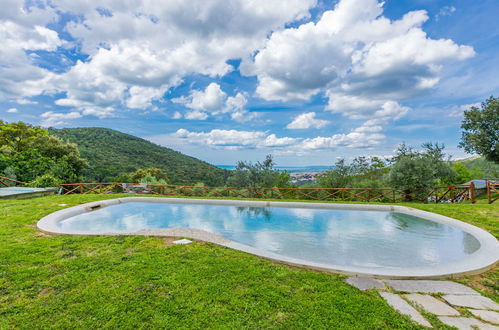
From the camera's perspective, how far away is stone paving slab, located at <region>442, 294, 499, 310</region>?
7.91 feet

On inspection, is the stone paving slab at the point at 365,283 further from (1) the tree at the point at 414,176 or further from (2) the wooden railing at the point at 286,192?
(1) the tree at the point at 414,176

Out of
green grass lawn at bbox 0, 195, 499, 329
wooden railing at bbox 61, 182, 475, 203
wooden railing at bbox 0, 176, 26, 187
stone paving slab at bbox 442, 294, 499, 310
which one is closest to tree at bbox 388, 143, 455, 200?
wooden railing at bbox 61, 182, 475, 203

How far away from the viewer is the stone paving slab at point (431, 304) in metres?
2.27

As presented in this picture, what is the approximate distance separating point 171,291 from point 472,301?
325 cm

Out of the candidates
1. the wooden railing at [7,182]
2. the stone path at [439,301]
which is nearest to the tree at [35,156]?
the wooden railing at [7,182]

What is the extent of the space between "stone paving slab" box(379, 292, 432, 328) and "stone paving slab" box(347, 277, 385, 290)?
0.56 ft

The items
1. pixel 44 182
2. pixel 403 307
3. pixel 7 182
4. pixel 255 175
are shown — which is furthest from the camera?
pixel 255 175

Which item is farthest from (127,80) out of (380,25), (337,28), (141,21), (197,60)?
(380,25)

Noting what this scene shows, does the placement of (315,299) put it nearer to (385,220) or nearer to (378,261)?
(378,261)

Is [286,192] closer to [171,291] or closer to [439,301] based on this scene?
[439,301]

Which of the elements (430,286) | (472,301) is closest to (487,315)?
(472,301)

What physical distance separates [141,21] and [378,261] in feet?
38.1

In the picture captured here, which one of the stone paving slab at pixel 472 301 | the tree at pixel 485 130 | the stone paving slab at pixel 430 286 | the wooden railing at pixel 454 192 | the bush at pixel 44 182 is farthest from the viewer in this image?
the tree at pixel 485 130

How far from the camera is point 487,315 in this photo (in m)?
2.23
